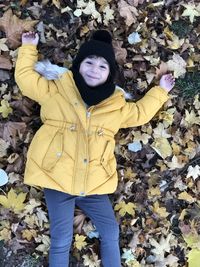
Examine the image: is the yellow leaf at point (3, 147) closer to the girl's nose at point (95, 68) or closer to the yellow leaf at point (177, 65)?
the girl's nose at point (95, 68)

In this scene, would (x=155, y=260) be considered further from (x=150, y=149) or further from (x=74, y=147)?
(x=74, y=147)

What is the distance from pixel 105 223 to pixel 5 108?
1.20 metres

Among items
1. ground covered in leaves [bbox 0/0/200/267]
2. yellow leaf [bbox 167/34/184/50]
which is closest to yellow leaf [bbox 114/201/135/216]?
ground covered in leaves [bbox 0/0/200/267]

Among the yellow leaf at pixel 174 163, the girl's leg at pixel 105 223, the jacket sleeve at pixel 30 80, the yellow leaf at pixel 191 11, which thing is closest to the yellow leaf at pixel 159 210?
the yellow leaf at pixel 174 163

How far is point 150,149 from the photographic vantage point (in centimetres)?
407

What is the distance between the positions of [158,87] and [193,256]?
4.81ft

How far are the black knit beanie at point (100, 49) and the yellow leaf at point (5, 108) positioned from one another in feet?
2.17

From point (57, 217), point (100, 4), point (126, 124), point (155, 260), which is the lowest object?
point (155, 260)

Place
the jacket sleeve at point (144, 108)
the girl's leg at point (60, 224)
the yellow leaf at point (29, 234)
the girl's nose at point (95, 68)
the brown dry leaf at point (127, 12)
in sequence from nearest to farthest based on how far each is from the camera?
the girl's nose at point (95, 68) → the girl's leg at point (60, 224) → the jacket sleeve at point (144, 108) → the yellow leaf at point (29, 234) → the brown dry leaf at point (127, 12)

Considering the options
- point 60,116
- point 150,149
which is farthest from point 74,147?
point 150,149

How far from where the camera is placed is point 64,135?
140 inches

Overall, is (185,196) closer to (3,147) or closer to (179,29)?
(179,29)

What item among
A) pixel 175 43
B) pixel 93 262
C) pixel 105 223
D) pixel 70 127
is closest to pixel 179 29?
pixel 175 43

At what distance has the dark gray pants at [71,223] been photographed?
3.61m
